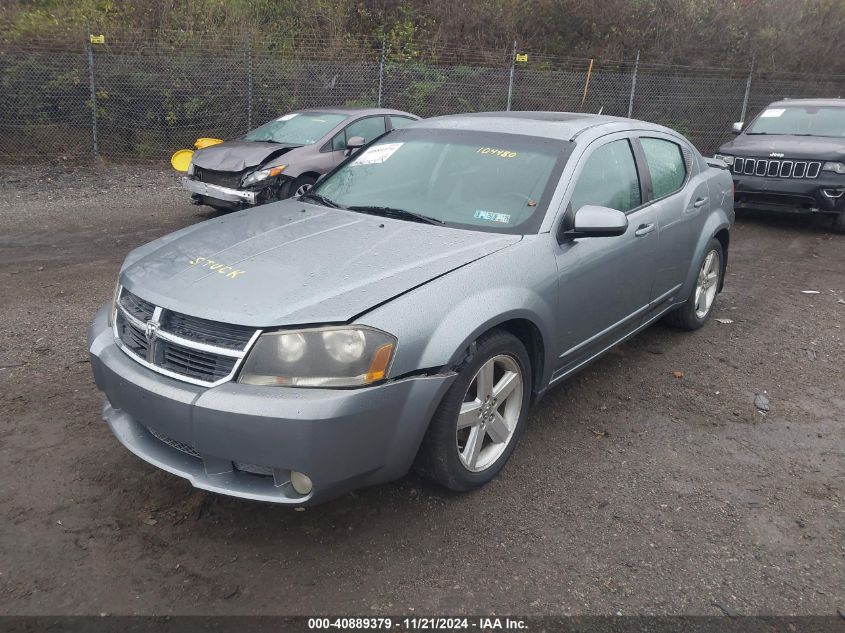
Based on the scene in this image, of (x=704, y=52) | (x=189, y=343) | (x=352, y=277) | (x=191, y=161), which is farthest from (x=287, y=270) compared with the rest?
(x=704, y=52)

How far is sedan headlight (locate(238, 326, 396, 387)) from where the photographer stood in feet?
8.73

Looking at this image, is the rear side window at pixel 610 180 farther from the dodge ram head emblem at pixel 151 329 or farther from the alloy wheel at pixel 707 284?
the dodge ram head emblem at pixel 151 329

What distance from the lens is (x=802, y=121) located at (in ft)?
32.6

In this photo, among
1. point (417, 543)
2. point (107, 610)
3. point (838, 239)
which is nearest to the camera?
point (107, 610)

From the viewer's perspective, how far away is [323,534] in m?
3.02

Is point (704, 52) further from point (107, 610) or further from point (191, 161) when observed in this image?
point (107, 610)

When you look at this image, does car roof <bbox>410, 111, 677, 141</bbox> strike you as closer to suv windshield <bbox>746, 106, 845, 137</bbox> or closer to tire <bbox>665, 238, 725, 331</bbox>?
tire <bbox>665, 238, 725, 331</bbox>

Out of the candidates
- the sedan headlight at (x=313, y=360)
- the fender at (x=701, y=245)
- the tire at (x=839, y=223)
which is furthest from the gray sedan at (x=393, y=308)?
the tire at (x=839, y=223)

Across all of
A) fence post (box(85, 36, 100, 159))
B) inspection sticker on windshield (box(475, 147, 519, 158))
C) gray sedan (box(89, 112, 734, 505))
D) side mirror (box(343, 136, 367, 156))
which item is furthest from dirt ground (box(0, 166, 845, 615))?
fence post (box(85, 36, 100, 159))

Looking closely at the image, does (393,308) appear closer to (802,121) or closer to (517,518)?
Result: (517,518)

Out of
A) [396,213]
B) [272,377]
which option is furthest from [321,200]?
[272,377]

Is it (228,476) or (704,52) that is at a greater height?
(704,52)

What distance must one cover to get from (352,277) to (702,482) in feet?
6.55

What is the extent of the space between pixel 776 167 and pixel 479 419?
771 centimetres
